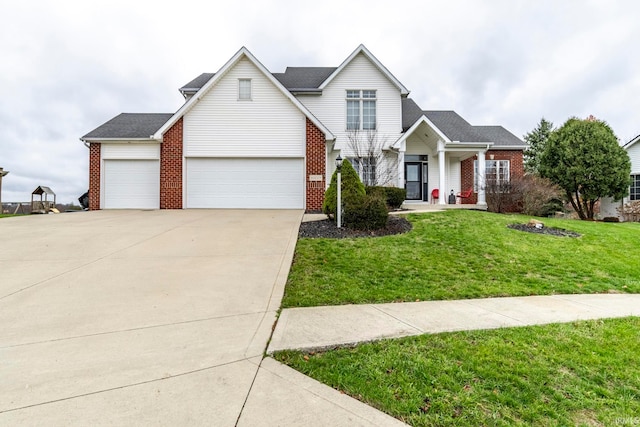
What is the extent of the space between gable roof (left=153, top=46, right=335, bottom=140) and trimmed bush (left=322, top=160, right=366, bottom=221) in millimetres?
5705

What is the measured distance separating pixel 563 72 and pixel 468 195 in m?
14.8

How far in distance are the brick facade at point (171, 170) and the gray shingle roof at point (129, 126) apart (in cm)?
146

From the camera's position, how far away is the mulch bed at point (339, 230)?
8.40 m

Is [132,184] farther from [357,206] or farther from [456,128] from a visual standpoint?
[456,128]

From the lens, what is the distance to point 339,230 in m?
8.88

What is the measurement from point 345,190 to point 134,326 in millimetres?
6743

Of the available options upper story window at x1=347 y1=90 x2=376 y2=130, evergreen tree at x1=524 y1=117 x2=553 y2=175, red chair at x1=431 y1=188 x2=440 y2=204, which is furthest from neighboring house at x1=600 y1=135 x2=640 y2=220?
evergreen tree at x1=524 y1=117 x2=553 y2=175

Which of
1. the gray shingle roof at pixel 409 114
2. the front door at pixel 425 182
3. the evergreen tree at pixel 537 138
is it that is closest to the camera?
the front door at pixel 425 182

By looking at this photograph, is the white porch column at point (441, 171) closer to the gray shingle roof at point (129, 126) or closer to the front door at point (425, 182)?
the front door at point (425, 182)

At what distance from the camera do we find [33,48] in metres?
14.9

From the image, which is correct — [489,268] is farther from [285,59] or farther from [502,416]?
[285,59]

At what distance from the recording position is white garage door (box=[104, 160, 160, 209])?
15.6m

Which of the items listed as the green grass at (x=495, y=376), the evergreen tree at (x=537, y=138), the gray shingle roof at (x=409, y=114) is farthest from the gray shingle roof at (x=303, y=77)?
the evergreen tree at (x=537, y=138)

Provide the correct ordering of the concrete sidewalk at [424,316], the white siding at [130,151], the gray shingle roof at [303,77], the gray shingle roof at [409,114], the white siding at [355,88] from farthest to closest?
the gray shingle roof at [409,114], the gray shingle roof at [303,77], the white siding at [355,88], the white siding at [130,151], the concrete sidewalk at [424,316]
